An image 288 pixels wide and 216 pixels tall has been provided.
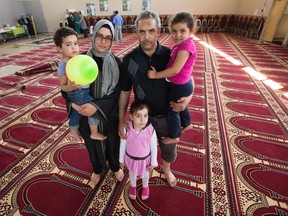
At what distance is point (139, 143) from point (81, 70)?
0.66 metres

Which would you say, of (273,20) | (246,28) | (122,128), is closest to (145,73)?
(122,128)

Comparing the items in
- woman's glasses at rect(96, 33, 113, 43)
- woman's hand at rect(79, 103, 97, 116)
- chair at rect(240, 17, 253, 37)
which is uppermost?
woman's glasses at rect(96, 33, 113, 43)

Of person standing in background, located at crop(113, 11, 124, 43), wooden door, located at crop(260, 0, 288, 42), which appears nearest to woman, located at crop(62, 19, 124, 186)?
person standing in background, located at crop(113, 11, 124, 43)

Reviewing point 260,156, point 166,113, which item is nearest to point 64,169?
point 166,113

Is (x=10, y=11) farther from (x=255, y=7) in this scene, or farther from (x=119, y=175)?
(x=255, y=7)

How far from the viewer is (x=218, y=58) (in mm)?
6152

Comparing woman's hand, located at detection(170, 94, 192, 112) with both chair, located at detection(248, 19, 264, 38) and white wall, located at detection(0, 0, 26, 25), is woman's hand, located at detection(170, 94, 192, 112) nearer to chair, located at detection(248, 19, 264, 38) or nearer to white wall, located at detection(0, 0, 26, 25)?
chair, located at detection(248, 19, 264, 38)

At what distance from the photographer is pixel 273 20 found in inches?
333

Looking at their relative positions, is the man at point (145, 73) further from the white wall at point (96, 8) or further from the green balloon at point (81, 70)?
the white wall at point (96, 8)

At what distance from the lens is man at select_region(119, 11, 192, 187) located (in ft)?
4.09

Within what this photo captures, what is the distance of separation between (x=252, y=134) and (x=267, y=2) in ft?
29.6

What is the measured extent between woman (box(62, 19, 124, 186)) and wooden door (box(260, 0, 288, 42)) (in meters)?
9.72

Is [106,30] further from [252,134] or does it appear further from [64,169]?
[252,134]

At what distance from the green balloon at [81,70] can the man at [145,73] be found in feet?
0.90
